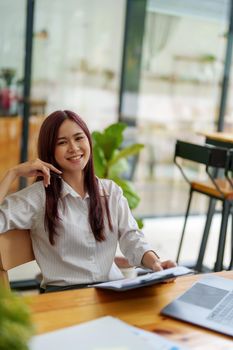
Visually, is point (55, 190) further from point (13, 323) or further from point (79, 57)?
point (79, 57)

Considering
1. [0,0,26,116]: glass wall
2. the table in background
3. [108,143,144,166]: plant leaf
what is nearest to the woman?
[108,143,144,166]: plant leaf

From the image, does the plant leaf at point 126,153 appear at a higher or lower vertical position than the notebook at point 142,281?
higher

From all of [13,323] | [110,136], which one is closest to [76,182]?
[13,323]

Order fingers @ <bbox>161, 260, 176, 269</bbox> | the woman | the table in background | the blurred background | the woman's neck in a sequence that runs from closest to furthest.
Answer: fingers @ <bbox>161, 260, 176, 269</bbox>, the woman, the woman's neck, the table in background, the blurred background

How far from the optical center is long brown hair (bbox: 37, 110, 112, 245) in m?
1.68

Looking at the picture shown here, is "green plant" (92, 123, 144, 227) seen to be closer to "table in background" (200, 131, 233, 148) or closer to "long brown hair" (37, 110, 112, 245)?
"table in background" (200, 131, 233, 148)

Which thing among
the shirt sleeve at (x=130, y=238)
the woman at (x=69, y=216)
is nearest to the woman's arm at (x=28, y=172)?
the woman at (x=69, y=216)

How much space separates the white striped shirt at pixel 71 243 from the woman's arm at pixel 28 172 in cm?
3

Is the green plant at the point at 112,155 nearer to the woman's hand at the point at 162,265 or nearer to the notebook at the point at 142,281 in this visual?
the woman's hand at the point at 162,265

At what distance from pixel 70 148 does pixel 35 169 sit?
140mm

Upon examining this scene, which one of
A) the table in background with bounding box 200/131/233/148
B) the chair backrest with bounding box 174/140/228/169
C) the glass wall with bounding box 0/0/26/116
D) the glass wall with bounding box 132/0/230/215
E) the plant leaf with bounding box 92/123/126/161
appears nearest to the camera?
the chair backrest with bounding box 174/140/228/169

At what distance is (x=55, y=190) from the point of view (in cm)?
171

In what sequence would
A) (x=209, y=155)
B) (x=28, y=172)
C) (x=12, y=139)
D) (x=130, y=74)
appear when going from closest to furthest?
(x=28, y=172) → (x=209, y=155) → (x=12, y=139) → (x=130, y=74)

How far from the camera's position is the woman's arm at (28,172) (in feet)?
5.42
